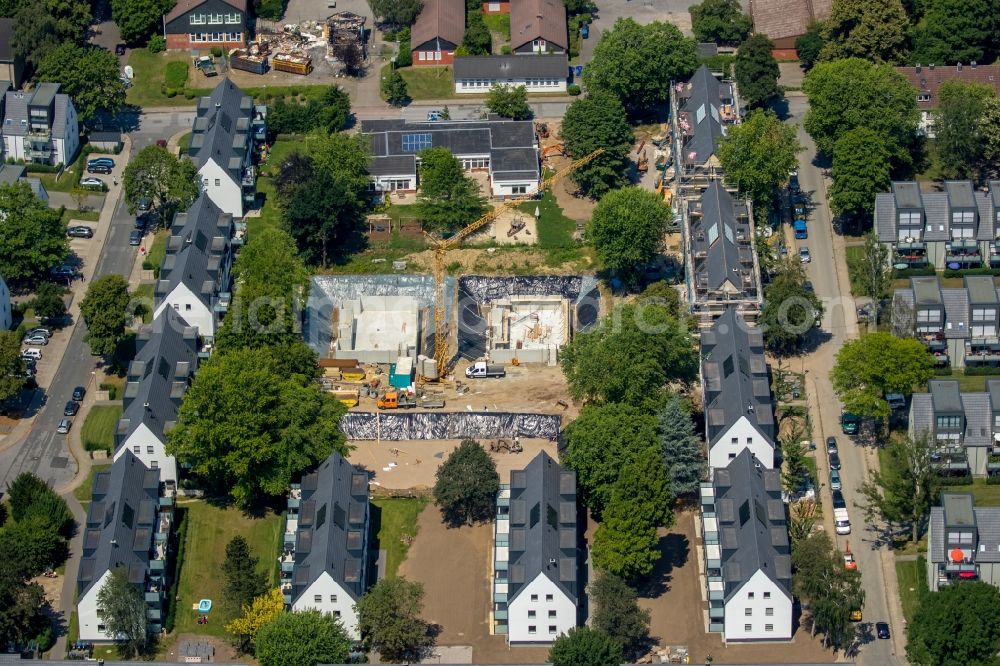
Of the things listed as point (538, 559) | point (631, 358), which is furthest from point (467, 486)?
point (631, 358)

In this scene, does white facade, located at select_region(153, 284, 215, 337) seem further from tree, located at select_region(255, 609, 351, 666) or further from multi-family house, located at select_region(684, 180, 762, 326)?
multi-family house, located at select_region(684, 180, 762, 326)

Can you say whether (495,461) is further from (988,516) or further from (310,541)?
(988,516)

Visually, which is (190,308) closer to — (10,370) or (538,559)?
(10,370)

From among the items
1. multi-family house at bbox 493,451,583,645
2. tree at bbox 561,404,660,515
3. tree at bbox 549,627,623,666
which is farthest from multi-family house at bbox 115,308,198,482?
tree at bbox 549,627,623,666

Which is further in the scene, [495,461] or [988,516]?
[495,461]

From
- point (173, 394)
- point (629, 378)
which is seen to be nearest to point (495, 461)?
point (629, 378)

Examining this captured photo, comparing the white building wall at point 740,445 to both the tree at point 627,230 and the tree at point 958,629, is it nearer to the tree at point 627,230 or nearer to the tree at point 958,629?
the tree at point 958,629

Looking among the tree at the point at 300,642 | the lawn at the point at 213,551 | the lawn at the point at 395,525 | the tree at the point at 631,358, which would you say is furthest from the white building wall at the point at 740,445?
the lawn at the point at 213,551
